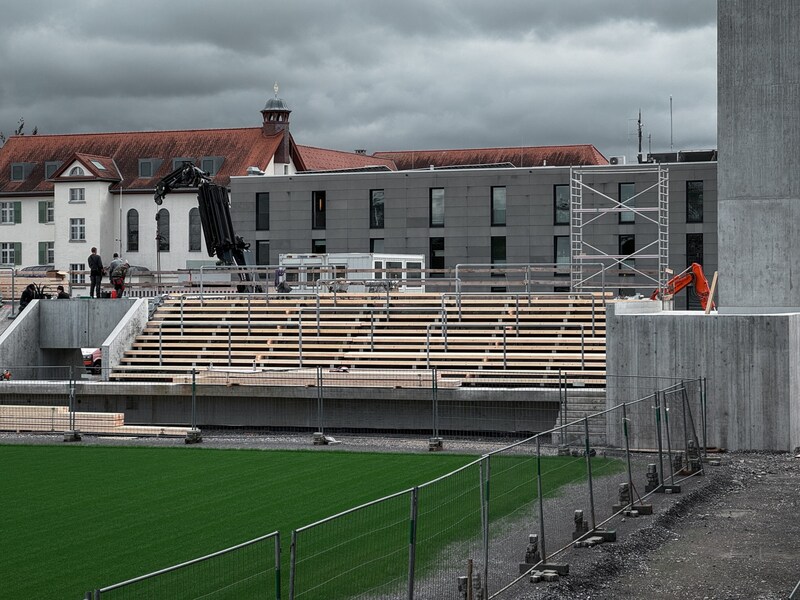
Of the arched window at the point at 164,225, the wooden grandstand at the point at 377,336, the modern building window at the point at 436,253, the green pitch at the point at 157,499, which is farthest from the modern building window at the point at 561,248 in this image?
the green pitch at the point at 157,499

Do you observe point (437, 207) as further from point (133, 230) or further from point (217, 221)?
point (133, 230)

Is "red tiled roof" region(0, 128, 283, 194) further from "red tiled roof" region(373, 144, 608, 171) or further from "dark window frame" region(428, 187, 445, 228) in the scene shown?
"dark window frame" region(428, 187, 445, 228)

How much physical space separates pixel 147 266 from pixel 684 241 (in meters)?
38.9

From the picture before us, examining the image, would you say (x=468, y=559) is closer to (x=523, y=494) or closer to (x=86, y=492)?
(x=523, y=494)

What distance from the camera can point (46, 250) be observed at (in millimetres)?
81312

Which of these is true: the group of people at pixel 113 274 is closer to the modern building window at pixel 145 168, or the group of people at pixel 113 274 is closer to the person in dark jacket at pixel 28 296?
the person in dark jacket at pixel 28 296

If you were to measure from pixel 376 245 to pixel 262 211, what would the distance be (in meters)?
6.25

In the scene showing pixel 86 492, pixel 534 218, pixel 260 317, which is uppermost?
pixel 534 218

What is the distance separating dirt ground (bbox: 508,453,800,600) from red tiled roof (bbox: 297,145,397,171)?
238 feet

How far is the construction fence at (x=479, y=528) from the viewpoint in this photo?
29.6ft

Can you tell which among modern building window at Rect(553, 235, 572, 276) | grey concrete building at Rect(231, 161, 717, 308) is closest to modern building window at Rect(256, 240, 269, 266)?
grey concrete building at Rect(231, 161, 717, 308)

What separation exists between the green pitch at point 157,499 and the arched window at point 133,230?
186ft

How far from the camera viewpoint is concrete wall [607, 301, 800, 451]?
21.4 m

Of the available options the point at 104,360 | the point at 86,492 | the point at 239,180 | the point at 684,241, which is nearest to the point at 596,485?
the point at 86,492
